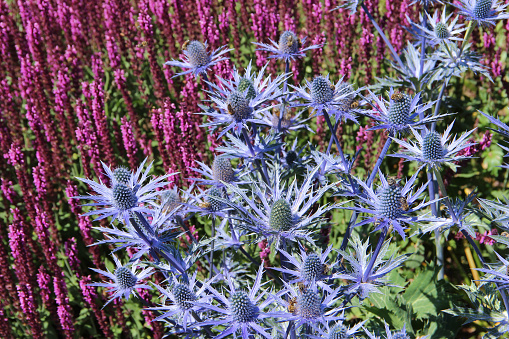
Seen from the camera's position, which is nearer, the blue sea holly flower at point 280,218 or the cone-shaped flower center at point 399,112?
the blue sea holly flower at point 280,218

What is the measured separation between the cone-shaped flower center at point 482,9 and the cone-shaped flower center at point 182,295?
3126mm

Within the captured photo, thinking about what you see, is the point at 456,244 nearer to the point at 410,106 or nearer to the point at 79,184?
the point at 410,106

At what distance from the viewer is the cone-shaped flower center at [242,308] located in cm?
260

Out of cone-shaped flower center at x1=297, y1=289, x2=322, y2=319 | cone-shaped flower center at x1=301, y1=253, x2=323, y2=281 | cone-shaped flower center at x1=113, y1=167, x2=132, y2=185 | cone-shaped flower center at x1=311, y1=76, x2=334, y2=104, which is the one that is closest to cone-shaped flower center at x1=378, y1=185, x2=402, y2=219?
cone-shaped flower center at x1=301, y1=253, x2=323, y2=281

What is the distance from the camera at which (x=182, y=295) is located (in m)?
2.91

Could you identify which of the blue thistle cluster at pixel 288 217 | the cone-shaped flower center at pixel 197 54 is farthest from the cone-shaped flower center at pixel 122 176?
the cone-shaped flower center at pixel 197 54

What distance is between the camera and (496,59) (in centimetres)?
531

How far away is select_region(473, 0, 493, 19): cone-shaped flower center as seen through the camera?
368cm

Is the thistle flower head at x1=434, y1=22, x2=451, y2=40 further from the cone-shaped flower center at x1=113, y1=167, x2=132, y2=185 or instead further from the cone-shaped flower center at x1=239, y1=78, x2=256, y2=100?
the cone-shaped flower center at x1=113, y1=167, x2=132, y2=185

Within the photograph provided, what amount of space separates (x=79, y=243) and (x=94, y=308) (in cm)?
108

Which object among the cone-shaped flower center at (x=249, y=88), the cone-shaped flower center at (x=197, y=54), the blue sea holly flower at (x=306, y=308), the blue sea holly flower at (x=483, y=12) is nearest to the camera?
the blue sea holly flower at (x=306, y=308)

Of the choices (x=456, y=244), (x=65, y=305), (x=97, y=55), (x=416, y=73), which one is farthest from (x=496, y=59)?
(x=65, y=305)

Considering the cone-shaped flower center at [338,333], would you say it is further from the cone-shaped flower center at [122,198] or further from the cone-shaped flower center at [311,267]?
the cone-shaped flower center at [122,198]

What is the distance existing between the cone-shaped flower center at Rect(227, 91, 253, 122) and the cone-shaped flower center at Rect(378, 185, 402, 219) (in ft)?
3.70
